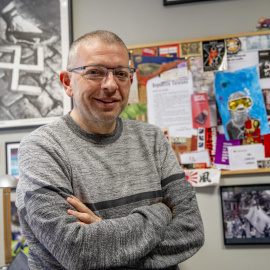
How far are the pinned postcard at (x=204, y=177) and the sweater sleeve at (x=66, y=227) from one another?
97 centimetres

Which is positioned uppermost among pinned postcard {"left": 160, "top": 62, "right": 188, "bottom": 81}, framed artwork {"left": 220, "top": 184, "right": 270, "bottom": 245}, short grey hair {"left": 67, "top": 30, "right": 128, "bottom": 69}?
pinned postcard {"left": 160, "top": 62, "right": 188, "bottom": 81}

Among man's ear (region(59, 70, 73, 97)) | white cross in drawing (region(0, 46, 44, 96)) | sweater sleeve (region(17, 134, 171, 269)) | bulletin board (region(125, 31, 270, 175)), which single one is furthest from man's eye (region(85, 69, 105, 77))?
white cross in drawing (region(0, 46, 44, 96))

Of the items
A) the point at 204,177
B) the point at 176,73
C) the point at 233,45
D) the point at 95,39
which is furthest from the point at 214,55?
the point at 95,39

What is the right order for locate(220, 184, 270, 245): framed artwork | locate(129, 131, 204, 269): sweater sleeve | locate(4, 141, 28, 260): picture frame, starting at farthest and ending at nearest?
locate(4, 141, 28, 260): picture frame
locate(220, 184, 270, 245): framed artwork
locate(129, 131, 204, 269): sweater sleeve

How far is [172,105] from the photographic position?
2180 mm

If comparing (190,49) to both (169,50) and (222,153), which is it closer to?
(169,50)

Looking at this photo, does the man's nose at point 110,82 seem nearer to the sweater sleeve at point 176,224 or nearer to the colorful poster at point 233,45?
the sweater sleeve at point 176,224

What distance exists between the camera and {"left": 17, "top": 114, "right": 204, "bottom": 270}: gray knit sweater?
1.02 metres

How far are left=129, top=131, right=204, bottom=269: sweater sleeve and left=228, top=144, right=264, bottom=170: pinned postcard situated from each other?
80 centimetres

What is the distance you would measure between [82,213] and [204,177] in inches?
45.6

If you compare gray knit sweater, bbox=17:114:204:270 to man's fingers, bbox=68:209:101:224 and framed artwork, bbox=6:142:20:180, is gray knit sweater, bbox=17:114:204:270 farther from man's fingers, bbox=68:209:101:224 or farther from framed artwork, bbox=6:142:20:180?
framed artwork, bbox=6:142:20:180

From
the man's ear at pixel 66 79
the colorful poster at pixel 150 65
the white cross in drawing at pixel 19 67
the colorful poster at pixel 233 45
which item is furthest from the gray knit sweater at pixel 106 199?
the white cross in drawing at pixel 19 67

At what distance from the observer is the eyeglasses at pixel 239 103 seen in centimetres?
209

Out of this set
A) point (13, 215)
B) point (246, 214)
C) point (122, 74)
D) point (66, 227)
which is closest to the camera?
point (66, 227)
